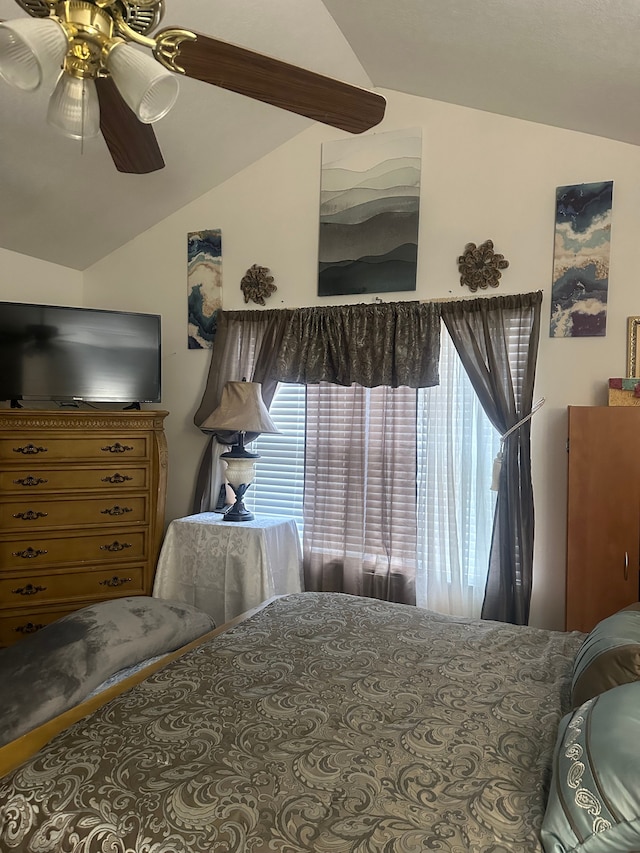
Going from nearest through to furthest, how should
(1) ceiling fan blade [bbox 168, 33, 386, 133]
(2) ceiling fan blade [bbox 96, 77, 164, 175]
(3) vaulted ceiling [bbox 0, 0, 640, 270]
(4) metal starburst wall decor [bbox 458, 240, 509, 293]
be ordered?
1. (1) ceiling fan blade [bbox 168, 33, 386, 133]
2. (2) ceiling fan blade [bbox 96, 77, 164, 175]
3. (3) vaulted ceiling [bbox 0, 0, 640, 270]
4. (4) metal starburst wall decor [bbox 458, 240, 509, 293]

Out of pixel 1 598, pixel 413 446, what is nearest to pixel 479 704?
pixel 413 446

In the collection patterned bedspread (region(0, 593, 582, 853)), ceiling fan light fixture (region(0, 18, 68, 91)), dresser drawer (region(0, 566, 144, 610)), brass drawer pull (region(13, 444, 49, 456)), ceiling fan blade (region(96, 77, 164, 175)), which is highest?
ceiling fan blade (region(96, 77, 164, 175))

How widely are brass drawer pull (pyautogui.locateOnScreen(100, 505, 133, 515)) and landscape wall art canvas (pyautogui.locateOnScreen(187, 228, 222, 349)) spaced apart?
1.14m

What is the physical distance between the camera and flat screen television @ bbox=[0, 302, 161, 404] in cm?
337

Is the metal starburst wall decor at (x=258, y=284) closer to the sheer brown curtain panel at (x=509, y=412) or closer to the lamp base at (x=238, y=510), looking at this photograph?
the lamp base at (x=238, y=510)

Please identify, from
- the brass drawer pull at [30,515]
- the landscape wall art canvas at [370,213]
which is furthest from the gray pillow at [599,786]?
the brass drawer pull at [30,515]

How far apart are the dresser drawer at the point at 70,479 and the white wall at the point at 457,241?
0.55 meters

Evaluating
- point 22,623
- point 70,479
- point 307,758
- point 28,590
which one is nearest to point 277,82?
point 307,758

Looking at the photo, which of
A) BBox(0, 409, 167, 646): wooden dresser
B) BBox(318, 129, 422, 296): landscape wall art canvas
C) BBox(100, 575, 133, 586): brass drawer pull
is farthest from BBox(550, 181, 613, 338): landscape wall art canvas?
BBox(100, 575, 133, 586): brass drawer pull

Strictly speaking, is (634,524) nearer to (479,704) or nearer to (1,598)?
(479,704)

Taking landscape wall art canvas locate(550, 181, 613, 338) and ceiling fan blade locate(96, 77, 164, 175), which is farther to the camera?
landscape wall art canvas locate(550, 181, 613, 338)

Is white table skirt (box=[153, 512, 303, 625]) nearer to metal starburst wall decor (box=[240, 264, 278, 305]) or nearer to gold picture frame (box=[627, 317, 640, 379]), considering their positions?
metal starburst wall decor (box=[240, 264, 278, 305])

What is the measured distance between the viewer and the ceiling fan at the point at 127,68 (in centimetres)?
124

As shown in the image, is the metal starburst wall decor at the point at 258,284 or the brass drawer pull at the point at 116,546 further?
the metal starburst wall decor at the point at 258,284
